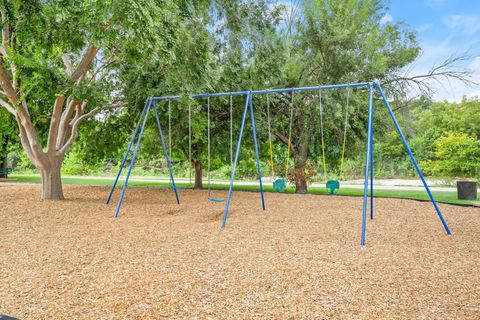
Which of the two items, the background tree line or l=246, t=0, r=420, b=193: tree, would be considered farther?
l=246, t=0, r=420, b=193: tree

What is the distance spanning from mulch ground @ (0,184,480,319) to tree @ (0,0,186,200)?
111 inches

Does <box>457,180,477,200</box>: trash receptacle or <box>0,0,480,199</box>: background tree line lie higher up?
<box>0,0,480,199</box>: background tree line

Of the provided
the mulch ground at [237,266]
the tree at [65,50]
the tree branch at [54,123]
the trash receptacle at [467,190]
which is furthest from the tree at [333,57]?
the tree branch at [54,123]

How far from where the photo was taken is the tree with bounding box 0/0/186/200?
22.0 ft

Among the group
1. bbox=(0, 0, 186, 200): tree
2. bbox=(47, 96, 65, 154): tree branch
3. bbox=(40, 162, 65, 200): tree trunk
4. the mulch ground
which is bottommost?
the mulch ground

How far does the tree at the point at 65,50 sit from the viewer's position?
22.0 feet

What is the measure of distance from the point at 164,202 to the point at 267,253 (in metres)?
6.09

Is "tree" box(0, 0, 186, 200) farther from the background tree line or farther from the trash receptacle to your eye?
the trash receptacle

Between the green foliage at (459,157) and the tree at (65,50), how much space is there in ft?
50.2

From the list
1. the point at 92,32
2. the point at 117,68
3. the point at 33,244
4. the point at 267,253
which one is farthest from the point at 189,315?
the point at 117,68

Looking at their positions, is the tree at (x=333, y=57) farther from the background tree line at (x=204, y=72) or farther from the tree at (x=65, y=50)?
the tree at (x=65, y=50)

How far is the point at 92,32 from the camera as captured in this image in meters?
6.95

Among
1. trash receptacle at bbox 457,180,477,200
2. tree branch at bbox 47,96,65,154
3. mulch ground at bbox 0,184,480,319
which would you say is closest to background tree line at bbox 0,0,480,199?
tree branch at bbox 47,96,65,154

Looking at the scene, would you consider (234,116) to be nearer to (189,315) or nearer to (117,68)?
(117,68)
